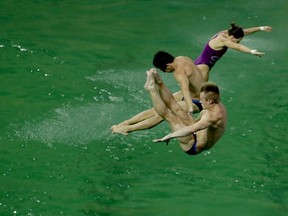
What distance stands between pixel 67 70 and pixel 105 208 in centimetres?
575

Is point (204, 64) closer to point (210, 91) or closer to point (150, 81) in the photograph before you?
point (150, 81)

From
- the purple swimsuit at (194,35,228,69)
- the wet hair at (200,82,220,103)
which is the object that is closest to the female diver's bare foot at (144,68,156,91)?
the wet hair at (200,82,220,103)

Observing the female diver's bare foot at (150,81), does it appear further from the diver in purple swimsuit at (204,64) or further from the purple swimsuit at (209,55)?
the purple swimsuit at (209,55)

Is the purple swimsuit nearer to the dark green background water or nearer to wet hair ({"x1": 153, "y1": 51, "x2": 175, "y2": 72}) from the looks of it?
wet hair ({"x1": 153, "y1": 51, "x2": 175, "y2": 72})

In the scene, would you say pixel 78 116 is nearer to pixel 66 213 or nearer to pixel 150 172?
pixel 150 172

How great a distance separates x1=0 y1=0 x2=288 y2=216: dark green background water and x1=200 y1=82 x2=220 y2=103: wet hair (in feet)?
8.20

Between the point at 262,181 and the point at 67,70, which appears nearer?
the point at 262,181

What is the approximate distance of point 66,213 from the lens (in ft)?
40.5

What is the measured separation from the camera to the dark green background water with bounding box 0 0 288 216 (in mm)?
12906

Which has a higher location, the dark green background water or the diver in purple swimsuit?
the diver in purple swimsuit

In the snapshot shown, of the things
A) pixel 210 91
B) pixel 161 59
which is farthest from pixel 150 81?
pixel 210 91

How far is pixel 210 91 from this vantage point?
1071 centimetres

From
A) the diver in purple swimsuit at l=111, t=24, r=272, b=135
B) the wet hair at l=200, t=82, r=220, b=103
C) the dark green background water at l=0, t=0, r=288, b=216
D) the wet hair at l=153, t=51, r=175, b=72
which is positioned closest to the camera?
the wet hair at l=200, t=82, r=220, b=103

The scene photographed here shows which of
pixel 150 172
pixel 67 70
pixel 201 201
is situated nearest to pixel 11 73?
pixel 67 70
